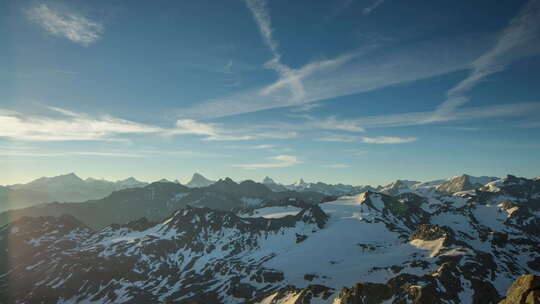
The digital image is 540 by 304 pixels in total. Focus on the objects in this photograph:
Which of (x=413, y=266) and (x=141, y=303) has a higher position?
(x=413, y=266)

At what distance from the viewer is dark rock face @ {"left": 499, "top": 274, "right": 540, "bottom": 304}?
4959 centimetres

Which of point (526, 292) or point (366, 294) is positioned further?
point (366, 294)

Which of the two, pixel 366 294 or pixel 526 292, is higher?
pixel 526 292

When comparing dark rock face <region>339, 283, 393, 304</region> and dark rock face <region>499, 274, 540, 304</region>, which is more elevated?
dark rock face <region>499, 274, 540, 304</region>

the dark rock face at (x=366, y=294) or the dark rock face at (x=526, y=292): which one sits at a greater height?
the dark rock face at (x=526, y=292)

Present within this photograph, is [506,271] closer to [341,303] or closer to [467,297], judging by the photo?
[467,297]

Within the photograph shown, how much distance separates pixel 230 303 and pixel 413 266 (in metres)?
116

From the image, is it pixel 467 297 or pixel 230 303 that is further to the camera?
pixel 230 303

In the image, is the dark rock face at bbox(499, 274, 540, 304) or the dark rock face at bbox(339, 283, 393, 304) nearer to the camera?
the dark rock face at bbox(499, 274, 540, 304)

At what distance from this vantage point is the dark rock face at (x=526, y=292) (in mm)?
49594

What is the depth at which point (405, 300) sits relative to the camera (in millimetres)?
115938

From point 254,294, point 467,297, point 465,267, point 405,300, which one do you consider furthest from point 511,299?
point 254,294

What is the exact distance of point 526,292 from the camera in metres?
51.2

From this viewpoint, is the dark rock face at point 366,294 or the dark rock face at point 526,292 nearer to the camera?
the dark rock face at point 526,292
